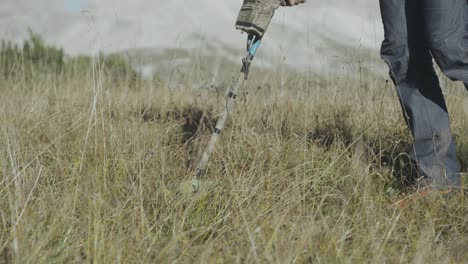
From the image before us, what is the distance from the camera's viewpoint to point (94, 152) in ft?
9.26

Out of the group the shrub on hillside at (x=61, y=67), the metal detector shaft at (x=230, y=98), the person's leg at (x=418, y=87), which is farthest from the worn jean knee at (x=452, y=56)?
the shrub on hillside at (x=61, y=67)

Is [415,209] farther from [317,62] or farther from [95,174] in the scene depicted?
[317,62]

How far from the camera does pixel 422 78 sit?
2848mm

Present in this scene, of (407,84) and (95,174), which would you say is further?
(407,84)

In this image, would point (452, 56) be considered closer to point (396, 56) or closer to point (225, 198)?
point (396, 56)

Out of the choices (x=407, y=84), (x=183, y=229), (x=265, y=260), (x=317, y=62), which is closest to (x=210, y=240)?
(x=183, y=229)

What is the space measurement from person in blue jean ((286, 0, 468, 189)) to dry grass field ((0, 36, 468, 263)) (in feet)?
0.51

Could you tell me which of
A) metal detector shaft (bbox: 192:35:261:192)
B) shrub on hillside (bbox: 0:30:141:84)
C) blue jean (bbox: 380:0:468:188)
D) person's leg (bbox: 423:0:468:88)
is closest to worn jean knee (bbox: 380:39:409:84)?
blue jean (bbox: 380:0:468:188)

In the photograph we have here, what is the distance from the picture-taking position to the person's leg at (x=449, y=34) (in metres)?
2.58

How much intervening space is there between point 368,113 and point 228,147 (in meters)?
1.07

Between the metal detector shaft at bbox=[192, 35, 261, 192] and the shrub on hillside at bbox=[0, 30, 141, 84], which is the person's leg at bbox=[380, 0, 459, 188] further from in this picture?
the shrub on hillside at bbox=[0, 30, 141, 84]

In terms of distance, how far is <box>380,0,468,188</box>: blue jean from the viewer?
2.68 meters

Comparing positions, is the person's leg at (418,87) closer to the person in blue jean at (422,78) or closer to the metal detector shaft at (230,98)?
the person in blue jean at (422,78)

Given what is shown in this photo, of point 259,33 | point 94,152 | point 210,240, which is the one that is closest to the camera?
point 210,240
